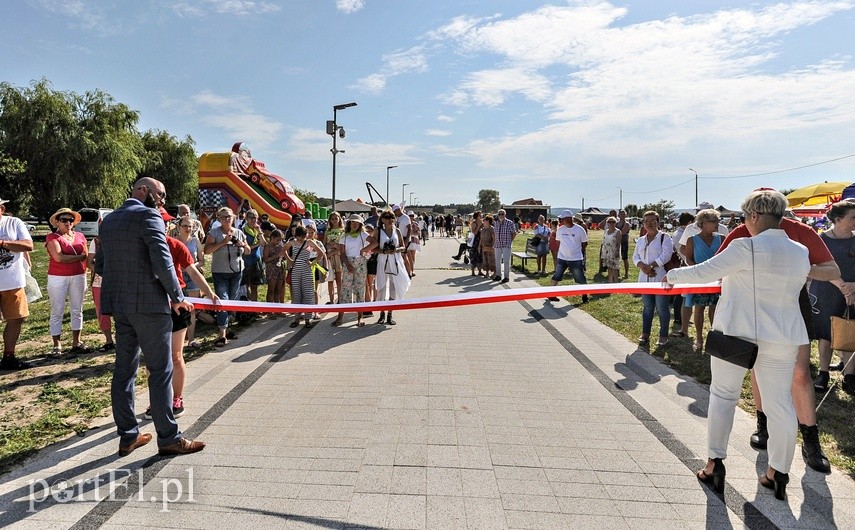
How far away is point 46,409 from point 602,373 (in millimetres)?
5521

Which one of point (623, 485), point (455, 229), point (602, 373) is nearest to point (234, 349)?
point (602, 373)

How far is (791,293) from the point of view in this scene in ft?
9.62

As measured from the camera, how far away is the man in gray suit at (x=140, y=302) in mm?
3404

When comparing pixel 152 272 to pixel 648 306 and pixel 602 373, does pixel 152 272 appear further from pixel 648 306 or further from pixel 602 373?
pixel 648 306

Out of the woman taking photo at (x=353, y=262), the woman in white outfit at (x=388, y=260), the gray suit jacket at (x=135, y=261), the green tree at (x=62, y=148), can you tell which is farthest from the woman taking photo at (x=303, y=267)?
the green tree at (x=62, y=148)

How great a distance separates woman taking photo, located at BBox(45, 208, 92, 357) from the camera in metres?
5.81

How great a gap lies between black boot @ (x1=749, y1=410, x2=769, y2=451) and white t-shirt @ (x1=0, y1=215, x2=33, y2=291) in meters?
7.13

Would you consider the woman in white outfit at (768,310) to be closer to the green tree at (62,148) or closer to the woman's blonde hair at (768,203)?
the woman's blonde hair at (768,203)

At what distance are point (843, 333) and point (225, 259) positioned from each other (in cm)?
713

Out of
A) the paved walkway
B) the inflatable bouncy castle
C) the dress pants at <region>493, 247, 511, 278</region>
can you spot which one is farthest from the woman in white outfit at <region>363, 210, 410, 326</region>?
the inflatable bouncy castle

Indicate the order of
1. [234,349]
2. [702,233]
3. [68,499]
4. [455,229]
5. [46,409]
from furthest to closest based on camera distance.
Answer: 1. [455,229]
2. [234,349]
3. [702,233]
4. [46,409]
5. [68,499]

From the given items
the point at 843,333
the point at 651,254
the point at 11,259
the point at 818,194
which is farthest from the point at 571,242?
the point at 818,194

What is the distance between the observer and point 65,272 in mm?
5992

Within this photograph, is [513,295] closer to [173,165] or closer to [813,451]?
[813,451]
